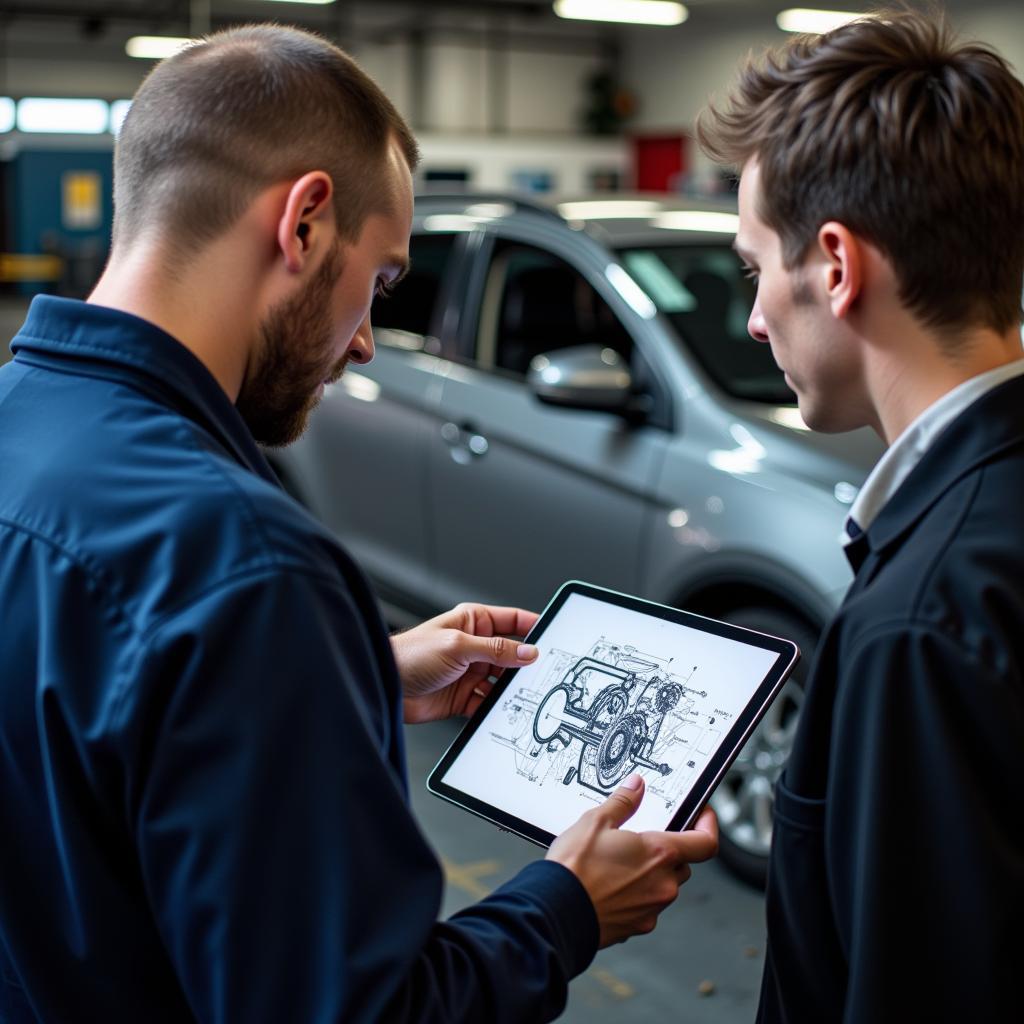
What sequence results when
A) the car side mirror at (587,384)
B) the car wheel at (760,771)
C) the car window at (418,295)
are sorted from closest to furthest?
the car wheel at (760,771) → the car side mirror at (587,384) → the car window at (418,295)

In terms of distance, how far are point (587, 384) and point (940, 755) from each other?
257cm

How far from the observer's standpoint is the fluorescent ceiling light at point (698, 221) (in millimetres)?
4035

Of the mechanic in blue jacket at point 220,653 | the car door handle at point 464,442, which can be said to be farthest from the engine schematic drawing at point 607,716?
the car door handle at point 464,442

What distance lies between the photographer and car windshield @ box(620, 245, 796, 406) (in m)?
3.51

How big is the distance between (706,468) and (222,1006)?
2.43 metres

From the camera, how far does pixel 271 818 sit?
1.00 m

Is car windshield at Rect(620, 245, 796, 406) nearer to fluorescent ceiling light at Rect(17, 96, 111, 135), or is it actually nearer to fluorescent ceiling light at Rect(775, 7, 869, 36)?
fluorescent ceiling light at Rect(775, 7, 869, 36)

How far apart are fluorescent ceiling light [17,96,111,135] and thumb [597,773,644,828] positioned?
21906 mm

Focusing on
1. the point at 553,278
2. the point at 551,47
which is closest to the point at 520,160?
the point at 551,47

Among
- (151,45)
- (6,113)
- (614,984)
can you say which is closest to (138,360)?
(614,984)

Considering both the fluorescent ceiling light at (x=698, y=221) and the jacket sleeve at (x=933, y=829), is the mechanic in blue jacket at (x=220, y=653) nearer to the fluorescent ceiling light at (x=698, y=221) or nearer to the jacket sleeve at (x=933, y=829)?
the jacket sleeve at (x=933, y=829)

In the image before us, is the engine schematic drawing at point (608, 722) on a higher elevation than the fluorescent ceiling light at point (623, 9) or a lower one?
lower

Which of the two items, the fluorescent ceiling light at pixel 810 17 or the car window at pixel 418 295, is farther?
the fluorescent ceiling light at pixel 810 17

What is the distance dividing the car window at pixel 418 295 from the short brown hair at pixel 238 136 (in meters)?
3.15
